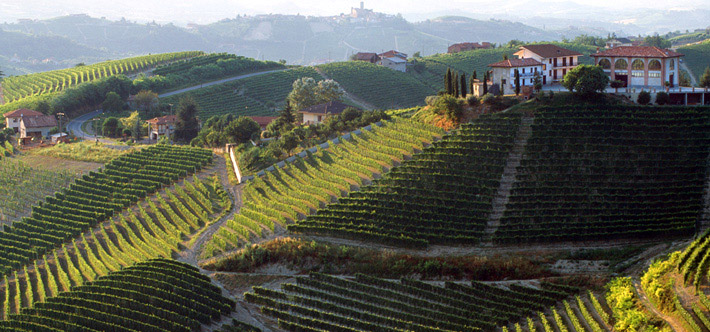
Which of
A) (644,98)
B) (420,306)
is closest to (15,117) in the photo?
(420,306)

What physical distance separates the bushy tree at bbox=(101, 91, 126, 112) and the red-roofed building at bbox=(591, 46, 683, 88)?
6967 centimetres

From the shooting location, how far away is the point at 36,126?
91.5 metres

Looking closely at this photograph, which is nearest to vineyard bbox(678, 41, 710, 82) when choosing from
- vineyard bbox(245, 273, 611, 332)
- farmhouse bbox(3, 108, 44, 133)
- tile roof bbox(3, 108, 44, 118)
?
vineyard bbox(245, 273, 611, 332)

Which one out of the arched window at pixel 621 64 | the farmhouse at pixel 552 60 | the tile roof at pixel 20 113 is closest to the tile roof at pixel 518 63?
the farmhouse at pixel 552 60

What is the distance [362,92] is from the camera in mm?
119312

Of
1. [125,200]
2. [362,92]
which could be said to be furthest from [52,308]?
[362,92]

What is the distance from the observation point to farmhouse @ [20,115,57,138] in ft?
299

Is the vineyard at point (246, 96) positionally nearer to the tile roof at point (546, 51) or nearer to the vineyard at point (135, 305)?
the tile roof at point (546, 51)

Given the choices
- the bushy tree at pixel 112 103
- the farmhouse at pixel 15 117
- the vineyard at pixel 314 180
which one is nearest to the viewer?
the vineyard at pixel 314 180

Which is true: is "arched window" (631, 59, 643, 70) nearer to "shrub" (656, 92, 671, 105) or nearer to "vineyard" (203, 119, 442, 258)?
"shrub" (656, 92, 671, 105)

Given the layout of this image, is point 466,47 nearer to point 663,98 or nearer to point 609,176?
point 663,98

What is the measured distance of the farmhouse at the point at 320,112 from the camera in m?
80.4

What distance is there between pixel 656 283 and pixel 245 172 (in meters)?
39.2

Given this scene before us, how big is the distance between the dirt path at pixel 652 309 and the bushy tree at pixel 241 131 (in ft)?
148
